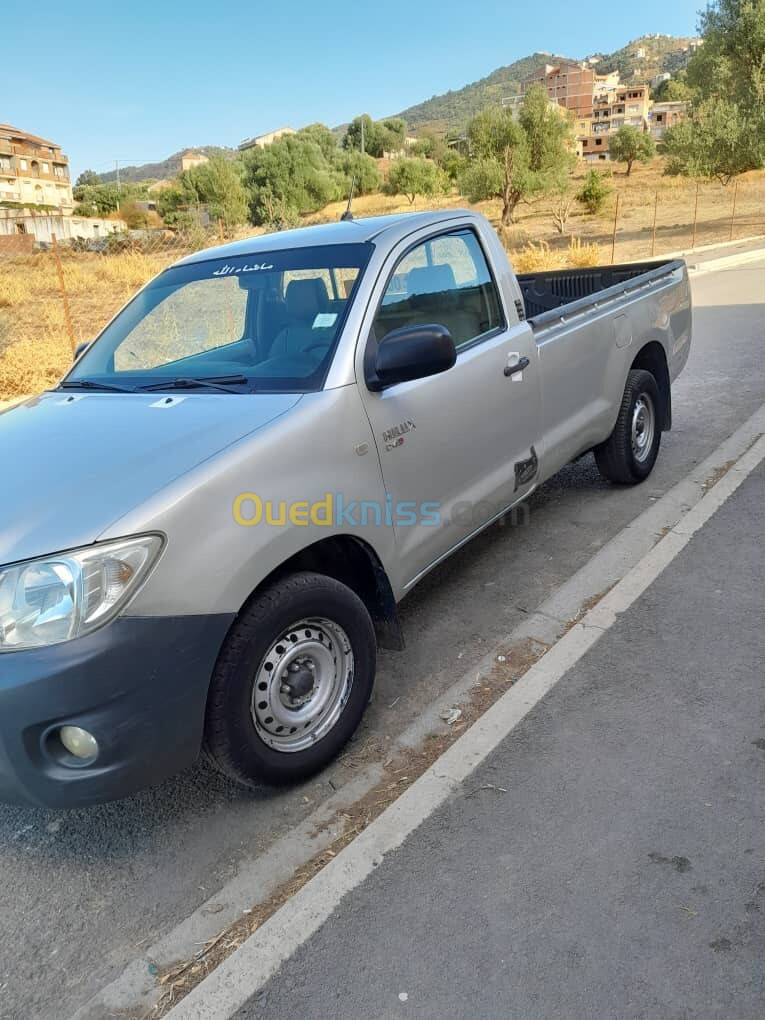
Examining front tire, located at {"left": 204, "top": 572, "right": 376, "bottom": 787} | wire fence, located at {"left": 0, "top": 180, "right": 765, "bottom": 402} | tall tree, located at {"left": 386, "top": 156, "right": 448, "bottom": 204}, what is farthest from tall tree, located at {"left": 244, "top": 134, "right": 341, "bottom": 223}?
front tire, located at {"left": 204, "top": 572, "right": 376, "bottom": 787}

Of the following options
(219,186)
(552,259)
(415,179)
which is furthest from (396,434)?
(415,179)

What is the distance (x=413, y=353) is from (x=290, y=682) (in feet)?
4.00

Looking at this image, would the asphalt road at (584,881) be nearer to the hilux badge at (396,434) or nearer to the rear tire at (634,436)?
the hilux badge at (396,434)

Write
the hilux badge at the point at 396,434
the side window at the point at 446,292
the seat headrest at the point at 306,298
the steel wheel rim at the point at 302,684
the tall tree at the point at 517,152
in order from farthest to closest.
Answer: the tall tree at the point at 517,152 < the side window at the point at 446,292 < the seat headrest at the point at 306,298 < the hilux badge at the point at 396,434 < the steel wheel rim at the point at 302,684

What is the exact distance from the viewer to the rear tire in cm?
502

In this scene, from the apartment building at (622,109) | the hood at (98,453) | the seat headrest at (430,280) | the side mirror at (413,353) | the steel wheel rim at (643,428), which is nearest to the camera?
the hood at (98,453)

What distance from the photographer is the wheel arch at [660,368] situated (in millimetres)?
5383

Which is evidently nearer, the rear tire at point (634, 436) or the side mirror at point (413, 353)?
the side mirror at point (413, 353)

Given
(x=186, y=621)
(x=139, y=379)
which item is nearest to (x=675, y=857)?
(x=186, y=621)

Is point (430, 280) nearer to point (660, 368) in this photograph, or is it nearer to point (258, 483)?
point (258, 483)

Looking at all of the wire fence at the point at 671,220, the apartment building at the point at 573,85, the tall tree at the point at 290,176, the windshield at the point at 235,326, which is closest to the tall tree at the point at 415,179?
the tall tree at the point at 290,176

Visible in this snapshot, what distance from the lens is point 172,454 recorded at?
96.8 inches

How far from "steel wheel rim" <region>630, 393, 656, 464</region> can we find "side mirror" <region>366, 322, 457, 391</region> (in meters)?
2.65

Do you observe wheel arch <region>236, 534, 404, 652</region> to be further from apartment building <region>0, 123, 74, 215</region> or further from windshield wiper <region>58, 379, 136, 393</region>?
apartment building <region>0, 123, 74, 215</region>
